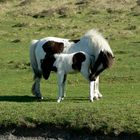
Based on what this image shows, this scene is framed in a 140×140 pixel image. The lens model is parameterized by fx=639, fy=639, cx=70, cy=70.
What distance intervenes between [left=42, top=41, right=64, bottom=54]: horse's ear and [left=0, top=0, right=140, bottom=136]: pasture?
56.2 inches

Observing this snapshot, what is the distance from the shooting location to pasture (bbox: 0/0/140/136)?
523 inches

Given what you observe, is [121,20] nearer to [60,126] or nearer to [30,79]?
[30,79]

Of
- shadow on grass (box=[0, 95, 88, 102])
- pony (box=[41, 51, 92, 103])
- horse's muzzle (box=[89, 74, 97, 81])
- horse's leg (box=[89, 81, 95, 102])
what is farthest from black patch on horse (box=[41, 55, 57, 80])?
horse's leg (box=[89, 81, 95, 102])

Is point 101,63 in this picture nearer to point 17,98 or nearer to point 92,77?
point 92,77

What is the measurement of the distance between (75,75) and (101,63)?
5868 mm

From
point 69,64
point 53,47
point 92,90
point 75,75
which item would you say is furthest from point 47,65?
point 75,75

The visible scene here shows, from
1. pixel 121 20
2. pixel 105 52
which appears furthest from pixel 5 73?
pixel 121 20

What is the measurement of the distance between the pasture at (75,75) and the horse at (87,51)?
23.9 inches

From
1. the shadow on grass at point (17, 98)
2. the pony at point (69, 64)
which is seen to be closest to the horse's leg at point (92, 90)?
the pony at point (69, 64)

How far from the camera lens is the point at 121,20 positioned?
139 feet

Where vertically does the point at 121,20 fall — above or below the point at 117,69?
below

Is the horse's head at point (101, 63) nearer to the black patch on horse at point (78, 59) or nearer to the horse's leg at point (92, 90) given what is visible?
the horse's leg at point (92, 90)

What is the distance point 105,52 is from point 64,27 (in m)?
21.3

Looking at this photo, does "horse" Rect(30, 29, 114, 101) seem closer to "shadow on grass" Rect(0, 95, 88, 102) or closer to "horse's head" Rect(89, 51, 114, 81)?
"horse's head" Rect(89, 51, 114, 81)
